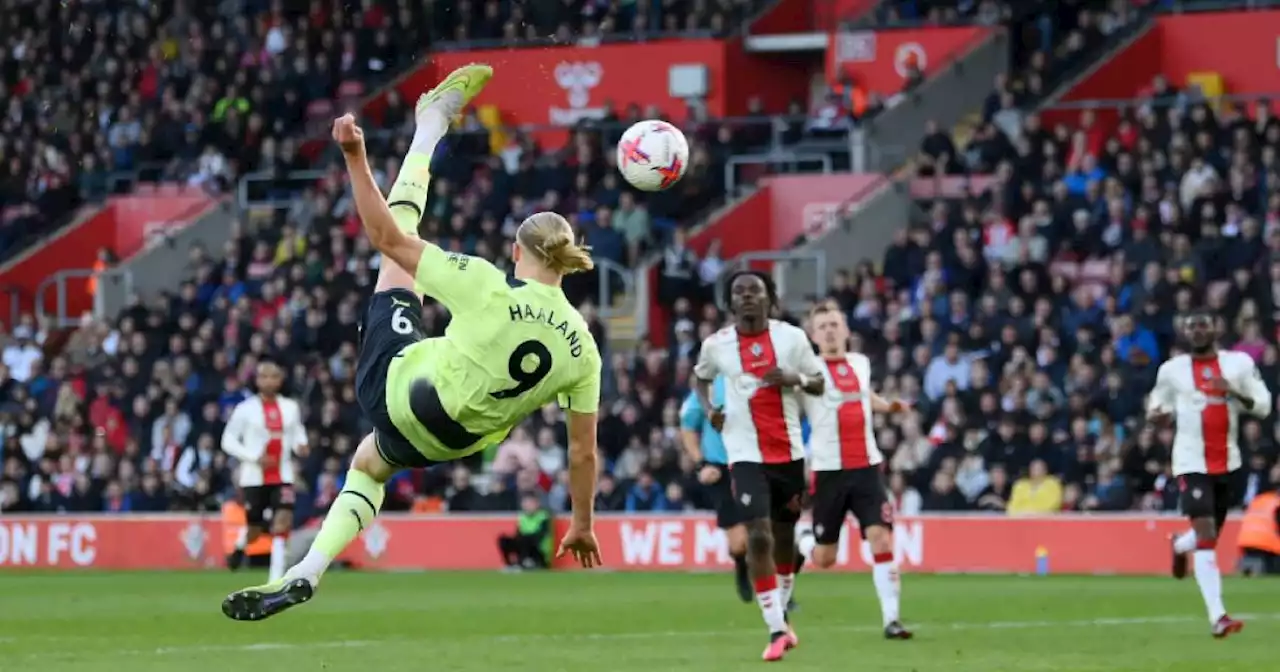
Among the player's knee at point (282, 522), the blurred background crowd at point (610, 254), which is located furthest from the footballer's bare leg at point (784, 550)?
the blurred background crowd at point (610, 254)

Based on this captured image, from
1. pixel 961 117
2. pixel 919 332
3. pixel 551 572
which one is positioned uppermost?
pixel 961 117

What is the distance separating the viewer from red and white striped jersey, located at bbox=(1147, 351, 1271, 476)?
54.0 feet

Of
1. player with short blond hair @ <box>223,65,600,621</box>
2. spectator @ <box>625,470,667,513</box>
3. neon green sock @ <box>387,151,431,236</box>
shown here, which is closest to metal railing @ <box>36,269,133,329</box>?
spectator @ <box>625,470,667,513</box>

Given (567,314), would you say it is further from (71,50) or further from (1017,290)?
(71,50)

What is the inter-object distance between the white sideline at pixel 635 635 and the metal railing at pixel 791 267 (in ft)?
46.7

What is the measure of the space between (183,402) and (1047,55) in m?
12.5

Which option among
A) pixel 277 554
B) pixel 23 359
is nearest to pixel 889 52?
pixel 23 359

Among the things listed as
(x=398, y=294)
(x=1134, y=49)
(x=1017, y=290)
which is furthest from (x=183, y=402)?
(x=398, y=294)

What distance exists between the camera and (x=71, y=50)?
136ft

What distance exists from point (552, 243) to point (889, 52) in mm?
25637

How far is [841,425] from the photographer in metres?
16.8

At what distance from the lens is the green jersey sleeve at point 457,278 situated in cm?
1142

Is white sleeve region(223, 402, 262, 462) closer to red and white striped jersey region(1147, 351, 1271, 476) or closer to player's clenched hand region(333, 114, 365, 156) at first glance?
red and white striped jersey region(1147, 351, 1271, 476)

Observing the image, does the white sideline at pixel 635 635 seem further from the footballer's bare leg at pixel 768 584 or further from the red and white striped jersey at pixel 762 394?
the red and white striped jersey at pixel 762 394
